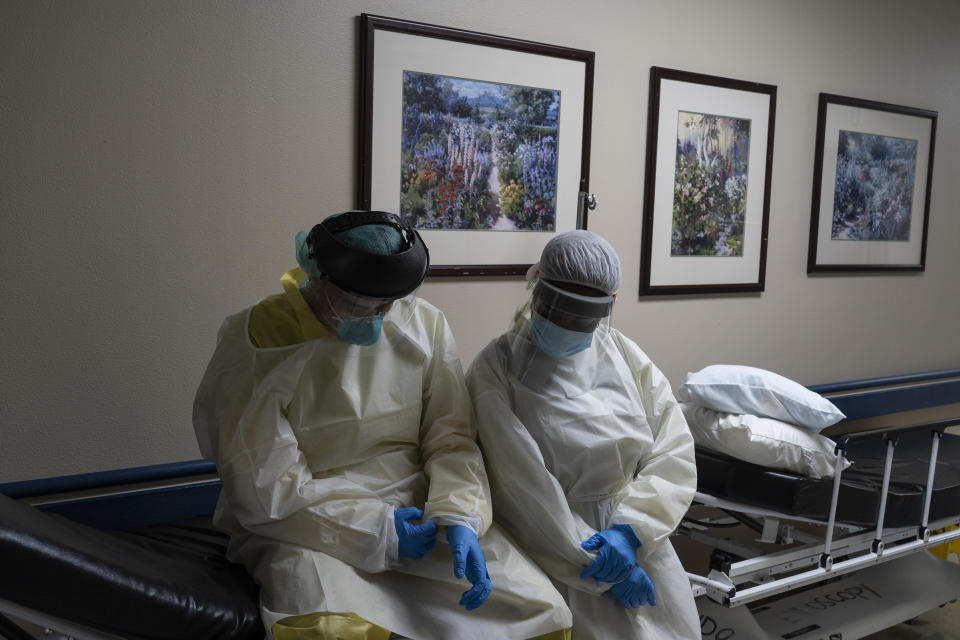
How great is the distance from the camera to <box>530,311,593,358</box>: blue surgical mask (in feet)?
6.19

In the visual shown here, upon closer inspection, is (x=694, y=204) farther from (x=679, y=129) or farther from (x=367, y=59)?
(x=367, y=59)

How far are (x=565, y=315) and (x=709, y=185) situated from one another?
1.50 m

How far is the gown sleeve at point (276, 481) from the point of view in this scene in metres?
1.62

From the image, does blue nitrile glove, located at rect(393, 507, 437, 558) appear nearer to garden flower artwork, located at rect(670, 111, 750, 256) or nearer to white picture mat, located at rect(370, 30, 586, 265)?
white picture mat, located at rect(370, 30, 586, 265)

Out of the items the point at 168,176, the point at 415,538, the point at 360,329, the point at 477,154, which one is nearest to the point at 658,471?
the point at 415,538

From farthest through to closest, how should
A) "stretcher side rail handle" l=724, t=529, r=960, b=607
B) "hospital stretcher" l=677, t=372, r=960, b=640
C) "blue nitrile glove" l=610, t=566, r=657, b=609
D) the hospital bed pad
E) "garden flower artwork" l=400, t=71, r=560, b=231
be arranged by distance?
"garden flower artwork" l=400, t=71, r=560, b=231 < "hospital stretcher" l=677, t=372, r=960, b=640 < "stretcher side rail handle" l=724, t=529, r=960, b=607 < "blue nitrile glove" l=610, t=566, r=657, b=609 < the hospital bed pad

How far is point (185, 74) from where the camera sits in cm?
206

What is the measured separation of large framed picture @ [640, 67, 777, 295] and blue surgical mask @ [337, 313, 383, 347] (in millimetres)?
1509

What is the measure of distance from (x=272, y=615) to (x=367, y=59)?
1516 mm

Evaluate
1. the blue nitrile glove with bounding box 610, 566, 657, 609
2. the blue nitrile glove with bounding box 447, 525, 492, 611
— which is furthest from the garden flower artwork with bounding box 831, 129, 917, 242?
the blue nitrile glove with bounding box 447, 525, 492, 611

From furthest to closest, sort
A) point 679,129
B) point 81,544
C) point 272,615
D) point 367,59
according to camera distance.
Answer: point 679,129
point 367,59
point 272,615
point 81,544

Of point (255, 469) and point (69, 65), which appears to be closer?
point (255, 469)

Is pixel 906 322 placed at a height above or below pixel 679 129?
below

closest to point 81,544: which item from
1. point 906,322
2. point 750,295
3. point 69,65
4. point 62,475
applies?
point 62,475
